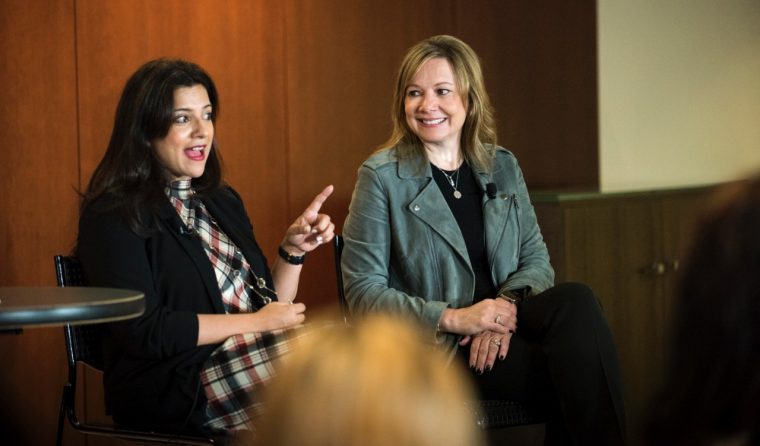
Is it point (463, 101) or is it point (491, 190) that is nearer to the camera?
point (491, 190)

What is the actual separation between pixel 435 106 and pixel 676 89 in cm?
297

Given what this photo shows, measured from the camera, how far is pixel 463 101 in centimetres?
343

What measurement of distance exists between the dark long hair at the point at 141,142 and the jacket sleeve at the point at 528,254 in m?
1.02

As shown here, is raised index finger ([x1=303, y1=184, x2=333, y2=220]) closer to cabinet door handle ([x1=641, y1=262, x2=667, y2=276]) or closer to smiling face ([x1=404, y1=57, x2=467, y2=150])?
smiling face ([x1=404, y1=57, x2=467, y2=150])

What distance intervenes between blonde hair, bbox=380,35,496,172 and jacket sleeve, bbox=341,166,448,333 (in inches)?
7.1

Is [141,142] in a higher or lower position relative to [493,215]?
higher

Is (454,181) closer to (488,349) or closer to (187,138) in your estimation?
(488,349)

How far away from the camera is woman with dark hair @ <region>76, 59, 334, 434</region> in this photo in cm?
269

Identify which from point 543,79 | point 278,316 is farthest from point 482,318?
point 543,79

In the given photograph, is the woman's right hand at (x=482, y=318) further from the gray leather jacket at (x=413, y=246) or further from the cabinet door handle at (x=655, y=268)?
the cabinet door handle at (x=655, y=268)

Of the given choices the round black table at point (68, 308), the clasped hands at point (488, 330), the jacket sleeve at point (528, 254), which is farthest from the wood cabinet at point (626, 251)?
the round black table at point (68, 308)

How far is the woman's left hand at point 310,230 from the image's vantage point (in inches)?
111

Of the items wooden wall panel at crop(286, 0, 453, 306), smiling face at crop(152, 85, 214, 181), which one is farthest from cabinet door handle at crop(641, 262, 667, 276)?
smiling face at crop(152, 85, 214, 181)

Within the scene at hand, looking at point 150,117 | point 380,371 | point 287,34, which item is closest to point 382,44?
point 287,34
